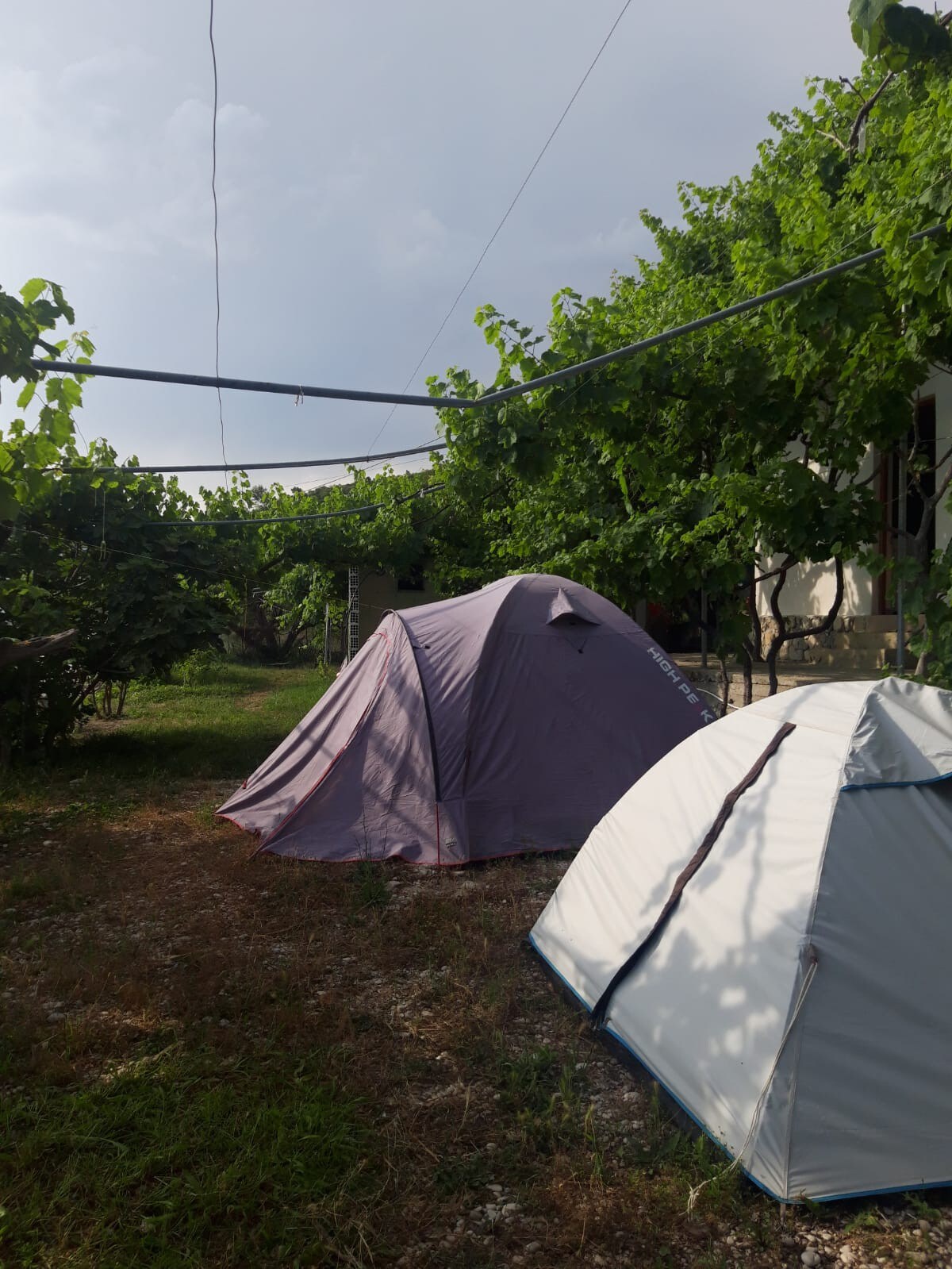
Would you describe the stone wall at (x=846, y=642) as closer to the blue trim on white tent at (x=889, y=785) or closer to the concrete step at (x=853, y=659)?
the concrete step at (x=853, y=659)

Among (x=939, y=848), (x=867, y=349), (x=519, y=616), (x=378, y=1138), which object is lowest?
(x=378, y=1138)

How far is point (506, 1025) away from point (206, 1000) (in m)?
1.24

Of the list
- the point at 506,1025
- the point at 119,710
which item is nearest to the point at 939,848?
the point at 506,1025

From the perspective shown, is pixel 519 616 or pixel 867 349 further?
pixel 519 616

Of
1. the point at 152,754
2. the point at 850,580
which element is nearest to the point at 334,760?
the point at 152,754

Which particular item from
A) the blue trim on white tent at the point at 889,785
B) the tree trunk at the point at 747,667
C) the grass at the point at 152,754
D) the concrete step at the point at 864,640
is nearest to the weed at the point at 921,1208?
the blue trim on white tent at the point at 889,785

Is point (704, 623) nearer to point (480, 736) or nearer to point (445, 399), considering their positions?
point (480, 736)

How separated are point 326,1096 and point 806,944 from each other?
1657mm

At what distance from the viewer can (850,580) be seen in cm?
847

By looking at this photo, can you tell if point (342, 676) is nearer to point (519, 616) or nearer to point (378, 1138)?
point (519, 616)

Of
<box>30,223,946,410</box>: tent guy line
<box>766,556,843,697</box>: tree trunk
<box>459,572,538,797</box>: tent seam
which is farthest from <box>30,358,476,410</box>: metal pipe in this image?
<box>766,556,843,697</box>: tree trunk

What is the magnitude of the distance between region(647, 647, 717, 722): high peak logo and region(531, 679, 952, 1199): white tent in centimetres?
281

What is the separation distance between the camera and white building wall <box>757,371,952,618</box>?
284 inches

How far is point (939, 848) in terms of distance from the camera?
8.96 ft
